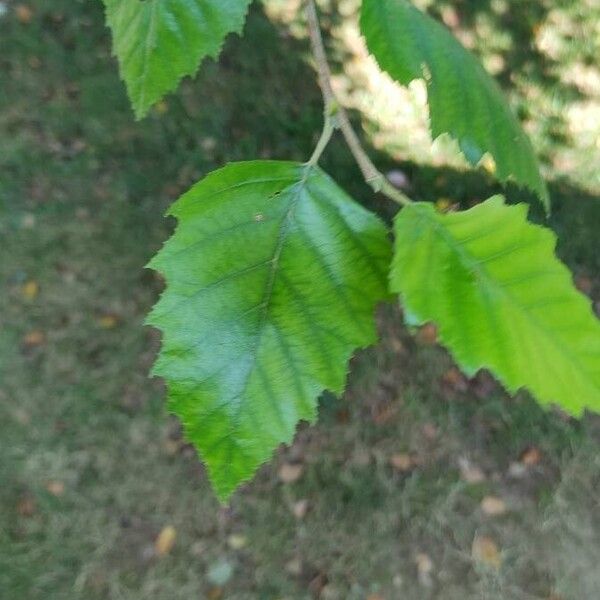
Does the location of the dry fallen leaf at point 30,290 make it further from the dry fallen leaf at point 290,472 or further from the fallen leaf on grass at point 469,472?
the fallen leaf on grass at point 469,472

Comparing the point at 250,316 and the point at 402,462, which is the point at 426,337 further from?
the point at 250,316

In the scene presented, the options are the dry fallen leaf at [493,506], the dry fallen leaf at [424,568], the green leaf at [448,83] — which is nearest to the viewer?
the green leaf at [448,83]

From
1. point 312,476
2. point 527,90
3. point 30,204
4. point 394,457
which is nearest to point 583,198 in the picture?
point 527,90

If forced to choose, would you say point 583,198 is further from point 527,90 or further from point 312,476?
point 312,476

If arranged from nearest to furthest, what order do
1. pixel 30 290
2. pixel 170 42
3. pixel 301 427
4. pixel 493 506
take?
pixel 170 42 < pixel 493 506 < pixel 301 427 < pixel 30 290

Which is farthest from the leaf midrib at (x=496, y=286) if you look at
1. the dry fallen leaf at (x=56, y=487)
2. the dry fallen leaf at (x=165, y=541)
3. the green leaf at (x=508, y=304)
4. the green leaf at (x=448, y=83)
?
the dry fallen leaf at (x=56, y=487)

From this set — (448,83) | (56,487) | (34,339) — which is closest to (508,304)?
(448,83)
